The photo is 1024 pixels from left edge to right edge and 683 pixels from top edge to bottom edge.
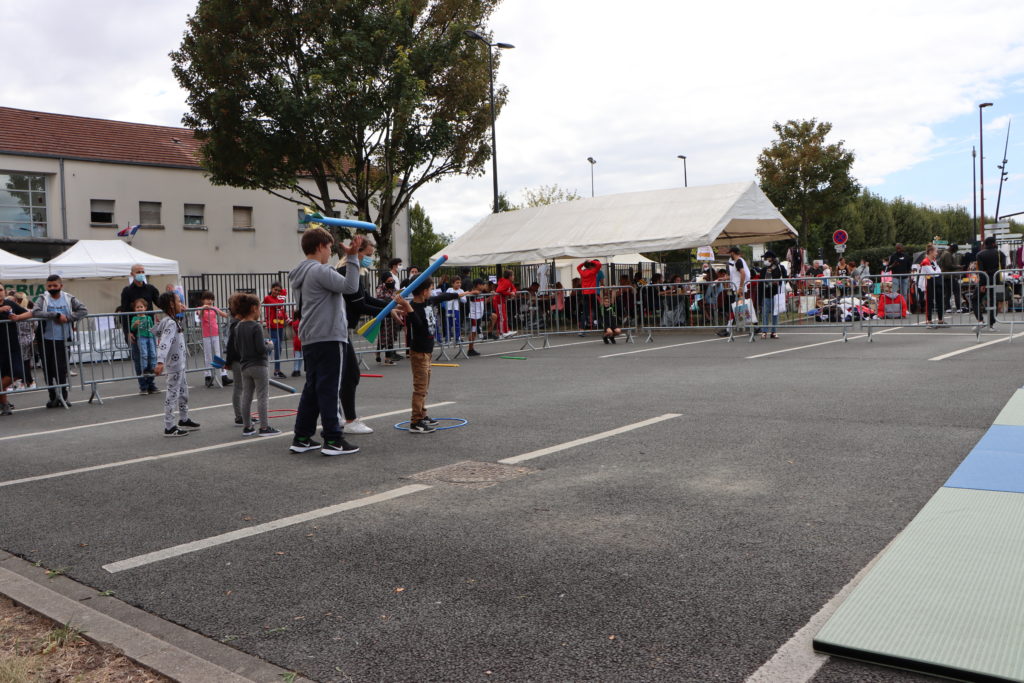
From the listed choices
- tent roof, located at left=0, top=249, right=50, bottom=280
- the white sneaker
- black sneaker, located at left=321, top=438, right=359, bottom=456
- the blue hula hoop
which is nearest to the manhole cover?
black sneaker, located at left=321, top=438, right=359, bottom=456

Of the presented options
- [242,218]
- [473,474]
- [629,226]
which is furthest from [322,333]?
[242,218]

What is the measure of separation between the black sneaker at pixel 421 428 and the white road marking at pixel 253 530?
2.03 m

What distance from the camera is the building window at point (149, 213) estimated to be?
3459 centimetres

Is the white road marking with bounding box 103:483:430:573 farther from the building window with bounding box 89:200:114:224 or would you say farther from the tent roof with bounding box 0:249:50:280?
the building window with bounding box 89:200:114:224

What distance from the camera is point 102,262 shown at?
Answer: 22.2m

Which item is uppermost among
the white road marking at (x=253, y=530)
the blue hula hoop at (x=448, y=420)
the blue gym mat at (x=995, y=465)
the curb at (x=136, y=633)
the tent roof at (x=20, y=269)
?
the tent roof at (x=20, y=269)

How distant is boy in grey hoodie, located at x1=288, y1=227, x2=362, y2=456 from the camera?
6754 mm

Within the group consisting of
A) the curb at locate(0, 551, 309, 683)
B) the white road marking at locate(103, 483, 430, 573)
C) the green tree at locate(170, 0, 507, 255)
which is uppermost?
the green tree at locate(170, 0, 507, 255)

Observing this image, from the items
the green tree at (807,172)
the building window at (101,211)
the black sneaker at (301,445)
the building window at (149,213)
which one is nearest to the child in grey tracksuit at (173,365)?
the black sneaker at (301,445)

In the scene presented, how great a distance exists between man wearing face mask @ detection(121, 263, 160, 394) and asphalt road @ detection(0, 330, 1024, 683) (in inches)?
A: 137

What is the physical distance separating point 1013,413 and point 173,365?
316 inches

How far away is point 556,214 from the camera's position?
77.8 ft

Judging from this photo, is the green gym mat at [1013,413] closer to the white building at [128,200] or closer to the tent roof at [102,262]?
the tent roof at [102,262]

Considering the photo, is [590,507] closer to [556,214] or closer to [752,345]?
[752,345]
